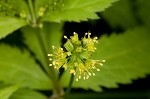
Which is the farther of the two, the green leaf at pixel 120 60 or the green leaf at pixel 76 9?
the green leaf at pixel 120 60

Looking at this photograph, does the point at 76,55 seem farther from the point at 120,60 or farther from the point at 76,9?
the point at 120,60

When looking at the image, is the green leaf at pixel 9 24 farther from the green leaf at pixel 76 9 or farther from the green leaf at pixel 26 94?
the green leaf at pixel 26 94

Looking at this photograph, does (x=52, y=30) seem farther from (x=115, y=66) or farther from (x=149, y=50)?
(x=149, y=50)

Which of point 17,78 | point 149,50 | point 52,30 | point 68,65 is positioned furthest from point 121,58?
point 68,65

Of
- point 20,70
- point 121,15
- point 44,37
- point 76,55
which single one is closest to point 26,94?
point 20,70

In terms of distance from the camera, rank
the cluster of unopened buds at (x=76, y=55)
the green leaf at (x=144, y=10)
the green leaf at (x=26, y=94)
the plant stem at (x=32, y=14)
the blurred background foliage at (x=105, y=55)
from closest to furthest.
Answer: the cluster of unopened buds at (x=76, y=55), the plant stem at (x=32, y=14), the green leaf at (x=26, y=94), the blurred background foliage at (x=105, y=55), the green leaf at (x=144, y=10)

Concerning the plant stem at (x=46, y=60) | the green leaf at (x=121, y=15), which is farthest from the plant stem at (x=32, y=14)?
the green leaf at (x=121, y=15)

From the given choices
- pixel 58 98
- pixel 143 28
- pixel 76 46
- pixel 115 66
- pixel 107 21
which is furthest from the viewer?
pixel 107 21
